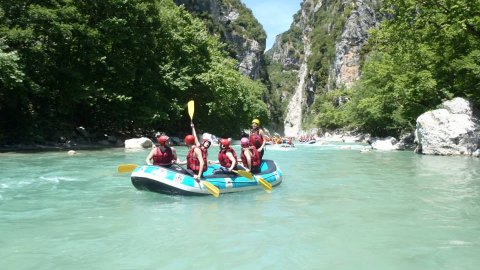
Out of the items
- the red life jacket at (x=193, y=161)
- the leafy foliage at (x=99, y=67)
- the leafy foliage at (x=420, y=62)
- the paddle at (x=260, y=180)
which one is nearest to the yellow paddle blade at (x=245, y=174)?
the paddle at (x=260, y=180)

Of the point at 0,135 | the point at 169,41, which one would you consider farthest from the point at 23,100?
the point at 169,41

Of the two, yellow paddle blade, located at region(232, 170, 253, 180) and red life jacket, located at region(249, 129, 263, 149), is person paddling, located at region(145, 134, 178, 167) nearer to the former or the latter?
yellow paddle blade, located at region(232, 170, 253, 180)

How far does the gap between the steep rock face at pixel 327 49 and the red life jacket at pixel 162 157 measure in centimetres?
5769

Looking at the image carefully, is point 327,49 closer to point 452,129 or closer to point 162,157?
point 452,129

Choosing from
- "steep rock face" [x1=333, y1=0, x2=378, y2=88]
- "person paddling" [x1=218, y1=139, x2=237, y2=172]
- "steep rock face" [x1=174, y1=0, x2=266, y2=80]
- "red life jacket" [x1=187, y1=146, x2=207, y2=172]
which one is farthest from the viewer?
"steep rock face" [x1=174, y1=0, x2=266, y2=80]

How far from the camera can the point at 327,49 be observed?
102875mm

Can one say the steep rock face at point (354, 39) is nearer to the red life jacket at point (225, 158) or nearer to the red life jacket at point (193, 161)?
the red life jacket at point (225, 158)

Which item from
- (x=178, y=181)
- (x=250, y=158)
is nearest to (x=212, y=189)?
(x=178, y=181)

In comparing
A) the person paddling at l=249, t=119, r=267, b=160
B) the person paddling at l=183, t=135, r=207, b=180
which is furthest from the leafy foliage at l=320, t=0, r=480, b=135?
the person paddling at l=183, t=135, r=207, b=180

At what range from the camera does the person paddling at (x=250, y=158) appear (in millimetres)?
10930

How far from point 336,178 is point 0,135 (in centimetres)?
1604

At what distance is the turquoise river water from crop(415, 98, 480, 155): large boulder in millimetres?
9794

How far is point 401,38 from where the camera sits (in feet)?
42.1

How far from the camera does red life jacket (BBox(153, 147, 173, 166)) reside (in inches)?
388
